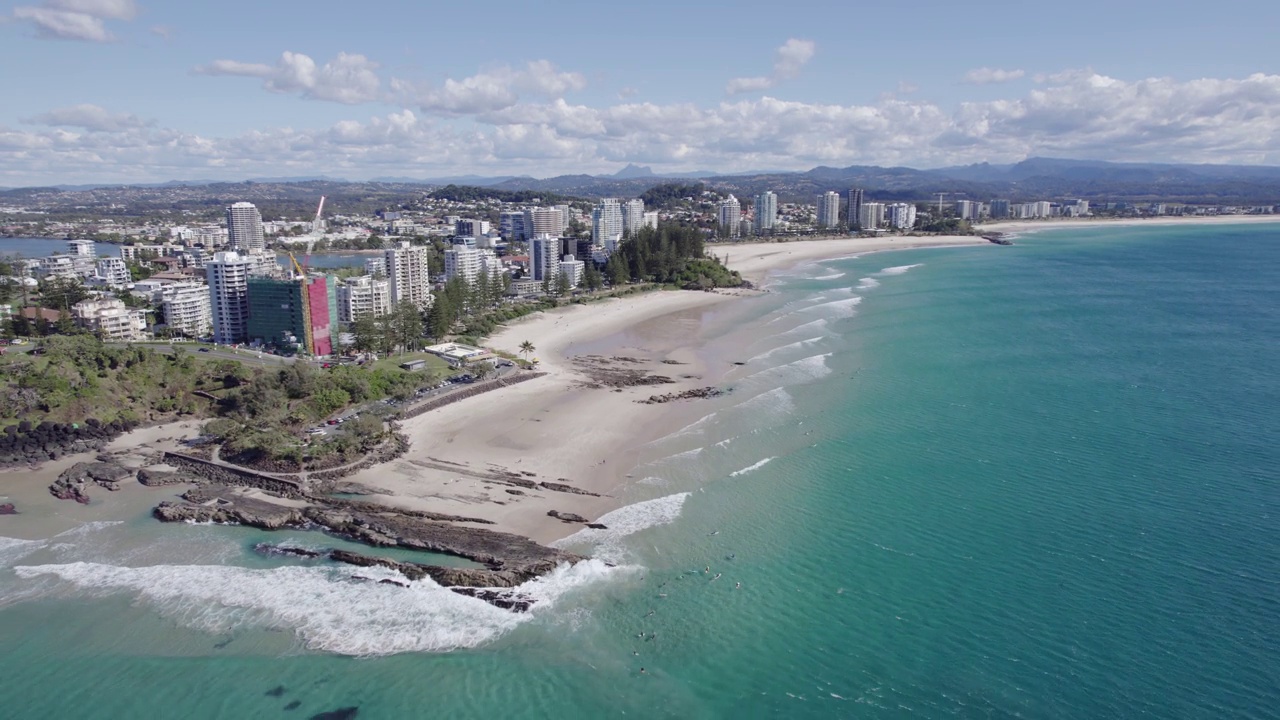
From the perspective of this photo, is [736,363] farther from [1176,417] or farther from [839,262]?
[839,262]

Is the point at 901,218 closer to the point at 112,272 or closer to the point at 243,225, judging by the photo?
the point at 243,225

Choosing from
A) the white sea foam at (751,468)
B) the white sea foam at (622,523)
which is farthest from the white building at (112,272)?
the white sea foam at (751,468)

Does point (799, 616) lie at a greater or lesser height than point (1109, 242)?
lesser

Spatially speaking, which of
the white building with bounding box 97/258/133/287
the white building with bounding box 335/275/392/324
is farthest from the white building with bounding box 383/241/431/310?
the white building with bounding box 97/258/133/287

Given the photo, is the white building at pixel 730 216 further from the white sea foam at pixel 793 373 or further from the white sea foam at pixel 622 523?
the white sea foam at pixel 622 523

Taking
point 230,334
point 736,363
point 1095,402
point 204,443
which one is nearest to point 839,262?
point 736,363

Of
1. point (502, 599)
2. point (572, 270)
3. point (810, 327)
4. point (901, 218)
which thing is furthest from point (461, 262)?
point (901, 218)
